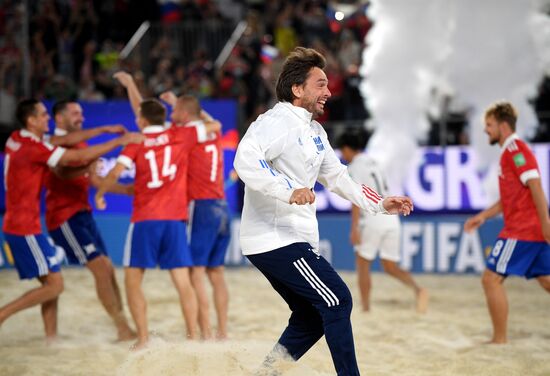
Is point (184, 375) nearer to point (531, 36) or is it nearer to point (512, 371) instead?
point (512, 371)

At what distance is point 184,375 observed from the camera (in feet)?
16.9

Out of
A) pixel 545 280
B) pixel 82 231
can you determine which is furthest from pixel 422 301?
pixel 82 231

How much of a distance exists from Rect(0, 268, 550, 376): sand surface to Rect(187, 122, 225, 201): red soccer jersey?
49.3 inches

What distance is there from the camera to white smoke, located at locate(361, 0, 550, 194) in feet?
40.9

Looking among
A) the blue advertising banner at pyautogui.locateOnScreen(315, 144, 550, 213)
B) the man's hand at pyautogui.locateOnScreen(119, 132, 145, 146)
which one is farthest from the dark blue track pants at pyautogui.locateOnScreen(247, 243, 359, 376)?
the blue advertising banner at pyautogui.locateOnScreen(315, 144, 550, 213)

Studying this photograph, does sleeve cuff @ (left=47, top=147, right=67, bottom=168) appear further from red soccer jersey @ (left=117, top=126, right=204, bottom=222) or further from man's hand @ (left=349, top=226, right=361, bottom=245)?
man's hand @ (left=349, top=226, right=361, bottom=245)

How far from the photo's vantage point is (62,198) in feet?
23.3

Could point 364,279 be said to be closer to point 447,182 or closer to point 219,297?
point 219,297

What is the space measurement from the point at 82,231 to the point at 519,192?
3680 millimetres

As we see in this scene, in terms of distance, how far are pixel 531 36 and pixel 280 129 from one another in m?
9.26

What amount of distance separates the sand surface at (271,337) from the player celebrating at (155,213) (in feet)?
1.37

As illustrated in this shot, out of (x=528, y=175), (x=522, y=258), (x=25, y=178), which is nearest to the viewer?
(x=528, y=175)

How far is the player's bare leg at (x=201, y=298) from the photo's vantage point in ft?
22.4

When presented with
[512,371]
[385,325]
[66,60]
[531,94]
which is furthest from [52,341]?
[66,60]
